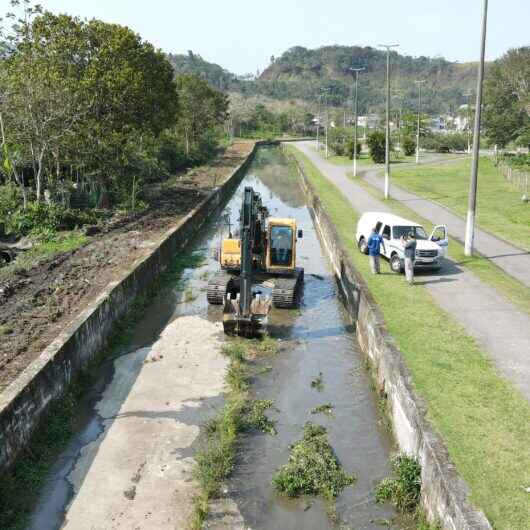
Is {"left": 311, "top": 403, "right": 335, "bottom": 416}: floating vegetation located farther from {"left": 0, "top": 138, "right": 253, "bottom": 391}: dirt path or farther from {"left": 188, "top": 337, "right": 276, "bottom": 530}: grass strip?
{"left": 0, "top": 138, "right": 253, "bottom": 391}: dirt path

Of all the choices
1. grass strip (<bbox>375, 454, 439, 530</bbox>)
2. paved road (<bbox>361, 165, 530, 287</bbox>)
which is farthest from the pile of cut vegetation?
paved road (<bbox>361, 165, 530, 287</bbox>)

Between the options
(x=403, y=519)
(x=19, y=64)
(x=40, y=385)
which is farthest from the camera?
(x=19, y=64)

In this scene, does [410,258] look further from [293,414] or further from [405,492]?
[405,492]

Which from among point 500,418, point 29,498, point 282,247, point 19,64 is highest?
point 19,64

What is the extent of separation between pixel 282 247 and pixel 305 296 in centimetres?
248

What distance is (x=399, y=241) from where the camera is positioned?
66.7 ft

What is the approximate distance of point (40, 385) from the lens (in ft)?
36.7

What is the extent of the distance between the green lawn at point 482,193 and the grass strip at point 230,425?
13.3m

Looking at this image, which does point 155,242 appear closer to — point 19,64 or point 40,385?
point 19,64

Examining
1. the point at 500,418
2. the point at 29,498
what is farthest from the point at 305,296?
the point at 29,498

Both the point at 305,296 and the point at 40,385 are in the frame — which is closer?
the point at 40,385

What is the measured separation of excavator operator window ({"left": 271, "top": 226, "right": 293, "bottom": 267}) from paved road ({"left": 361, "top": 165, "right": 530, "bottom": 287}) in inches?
280

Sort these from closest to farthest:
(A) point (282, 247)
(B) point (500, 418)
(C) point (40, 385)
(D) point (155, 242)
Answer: (B) point (500, 418), (C) point (40, 385), (A) point (282, 247), (D) point (155, 242)

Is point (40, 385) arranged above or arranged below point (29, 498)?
above
